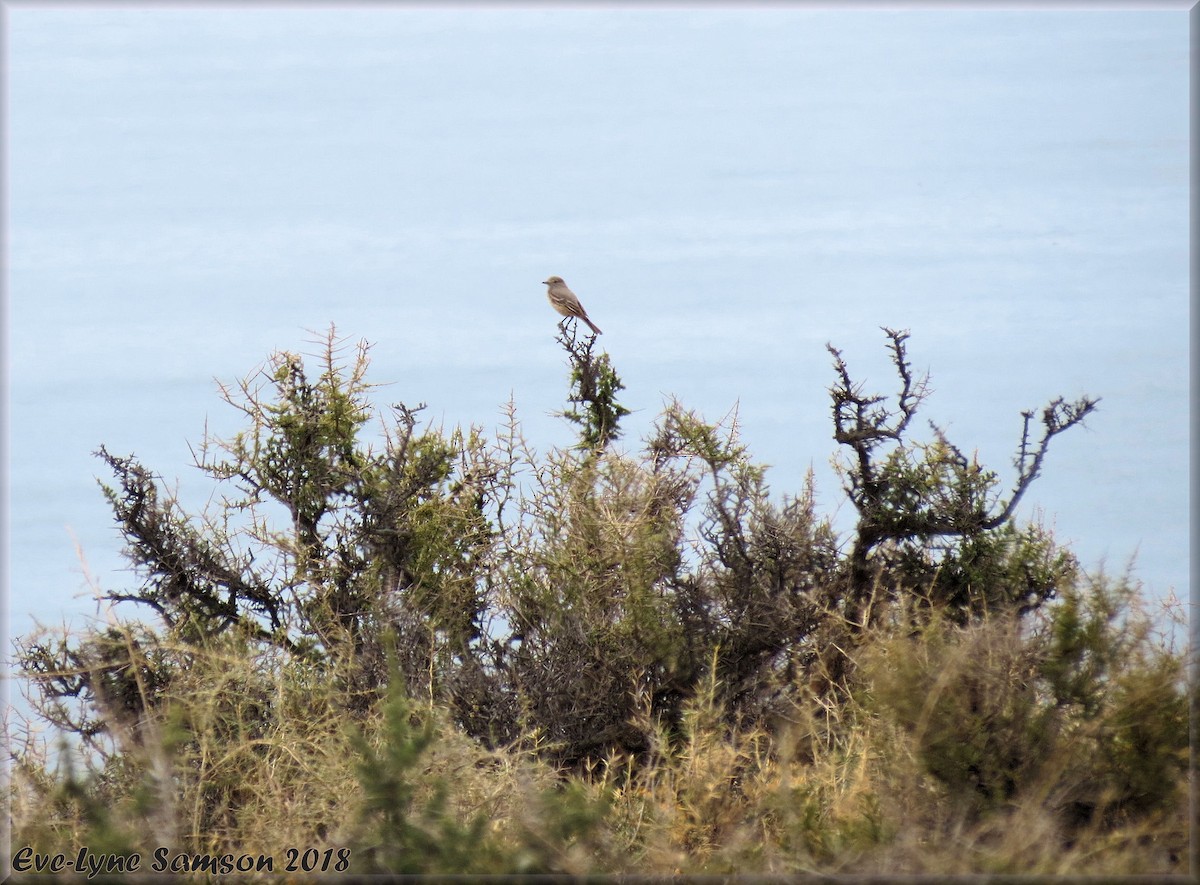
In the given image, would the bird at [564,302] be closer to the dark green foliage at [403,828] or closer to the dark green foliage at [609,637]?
the dark green foliage at [609,637]

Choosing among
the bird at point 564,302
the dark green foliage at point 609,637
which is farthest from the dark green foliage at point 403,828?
the bird at point 564,302

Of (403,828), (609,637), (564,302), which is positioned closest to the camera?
(403,828)

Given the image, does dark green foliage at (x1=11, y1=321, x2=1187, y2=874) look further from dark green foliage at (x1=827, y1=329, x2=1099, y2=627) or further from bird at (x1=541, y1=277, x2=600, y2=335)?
bird at (x1=541, y1=277, x2=600, y2=335)

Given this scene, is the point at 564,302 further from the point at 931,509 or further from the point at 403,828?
the point at 403,828

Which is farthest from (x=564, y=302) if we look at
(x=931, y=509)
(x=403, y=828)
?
(x=403, y=828)

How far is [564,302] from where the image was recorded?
9211 mm

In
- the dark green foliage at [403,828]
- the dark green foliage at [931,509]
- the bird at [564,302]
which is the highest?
the bird at [564,302]

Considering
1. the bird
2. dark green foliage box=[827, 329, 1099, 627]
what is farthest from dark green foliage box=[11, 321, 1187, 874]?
the bird

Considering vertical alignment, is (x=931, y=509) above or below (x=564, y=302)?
below

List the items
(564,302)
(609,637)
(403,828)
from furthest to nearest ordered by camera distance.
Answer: (564,302) → (609,637) → (403,828)

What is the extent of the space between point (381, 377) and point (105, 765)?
2.84 metres

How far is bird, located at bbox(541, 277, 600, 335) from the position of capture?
9.10 m

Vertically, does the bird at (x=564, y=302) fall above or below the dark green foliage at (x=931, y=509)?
above

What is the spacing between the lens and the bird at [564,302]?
9.10 metres
